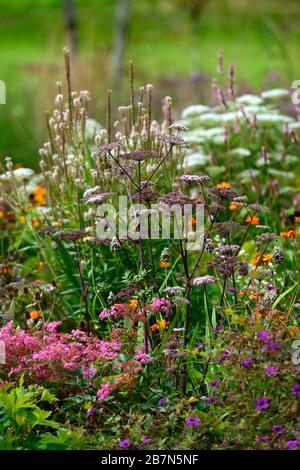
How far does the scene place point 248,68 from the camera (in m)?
20.5

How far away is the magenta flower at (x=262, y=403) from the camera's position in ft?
9.82

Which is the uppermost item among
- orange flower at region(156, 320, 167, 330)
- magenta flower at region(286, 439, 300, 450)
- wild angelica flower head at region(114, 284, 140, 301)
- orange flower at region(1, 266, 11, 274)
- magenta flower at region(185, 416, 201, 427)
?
wild angelica flower head at region(114, 284, 140, 301)

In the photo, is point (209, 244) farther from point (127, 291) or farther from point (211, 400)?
point (211, 400)

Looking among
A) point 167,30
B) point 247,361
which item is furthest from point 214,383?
point 167,30

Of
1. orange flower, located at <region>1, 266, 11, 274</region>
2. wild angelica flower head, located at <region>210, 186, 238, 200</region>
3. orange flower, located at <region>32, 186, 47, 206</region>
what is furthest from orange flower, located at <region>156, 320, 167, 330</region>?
orange flower, located at <region>32, 186, 47, 206</region>

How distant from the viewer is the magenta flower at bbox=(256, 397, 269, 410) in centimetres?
299

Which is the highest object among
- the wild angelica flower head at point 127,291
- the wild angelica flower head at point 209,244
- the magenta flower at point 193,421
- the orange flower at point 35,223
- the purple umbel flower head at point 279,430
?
the wild angelica flower head at point 209,244

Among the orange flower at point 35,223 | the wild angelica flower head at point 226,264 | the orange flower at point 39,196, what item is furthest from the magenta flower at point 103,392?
the orange flower at point 39,196

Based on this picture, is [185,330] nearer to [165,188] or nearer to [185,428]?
[185,428]

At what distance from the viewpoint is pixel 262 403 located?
3.05 meters

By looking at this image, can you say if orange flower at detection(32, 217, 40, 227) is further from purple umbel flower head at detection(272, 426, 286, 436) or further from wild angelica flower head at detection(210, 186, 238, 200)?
purple umbel flower head at detection(272, 426, 286, 436)

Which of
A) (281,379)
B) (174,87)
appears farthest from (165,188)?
(174,87)

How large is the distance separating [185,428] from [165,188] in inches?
68.7

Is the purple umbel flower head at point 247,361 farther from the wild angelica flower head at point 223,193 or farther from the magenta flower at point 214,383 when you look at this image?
the wild angelica flower head at point 223,193
